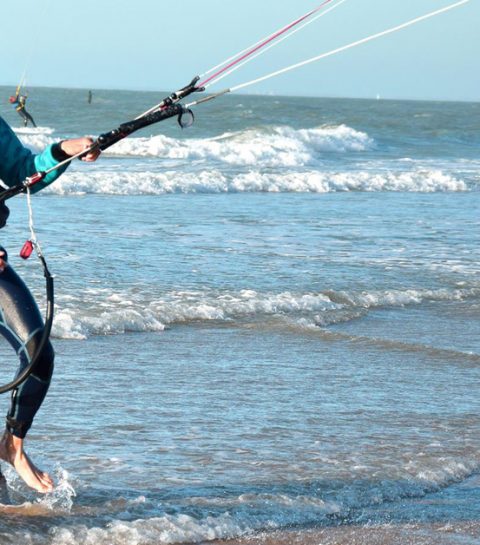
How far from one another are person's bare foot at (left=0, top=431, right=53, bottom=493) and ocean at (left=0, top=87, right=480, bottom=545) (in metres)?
0.13

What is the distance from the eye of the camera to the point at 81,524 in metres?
4.41

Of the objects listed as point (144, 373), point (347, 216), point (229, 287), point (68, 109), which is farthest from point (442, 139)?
point (144, 373)

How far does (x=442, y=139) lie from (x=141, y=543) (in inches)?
1656

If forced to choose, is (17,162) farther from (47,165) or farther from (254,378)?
(254,378)

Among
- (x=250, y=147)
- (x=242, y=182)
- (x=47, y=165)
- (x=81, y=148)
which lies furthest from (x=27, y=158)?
(x=250, y=147)

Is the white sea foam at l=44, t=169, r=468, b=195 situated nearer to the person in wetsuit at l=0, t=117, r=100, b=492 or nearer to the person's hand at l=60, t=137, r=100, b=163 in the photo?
the person in wetsuit at l=0, t=117, r=100, b=492

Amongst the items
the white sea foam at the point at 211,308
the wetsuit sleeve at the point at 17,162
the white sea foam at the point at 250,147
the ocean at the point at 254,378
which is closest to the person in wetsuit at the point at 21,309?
the wetsuit sleeve at the point at 17,162

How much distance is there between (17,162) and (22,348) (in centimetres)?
68

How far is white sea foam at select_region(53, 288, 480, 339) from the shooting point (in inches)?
322

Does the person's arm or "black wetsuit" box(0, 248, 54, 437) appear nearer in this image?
the person's arm

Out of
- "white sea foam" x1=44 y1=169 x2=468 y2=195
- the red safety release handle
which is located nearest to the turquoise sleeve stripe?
the red safety release handle

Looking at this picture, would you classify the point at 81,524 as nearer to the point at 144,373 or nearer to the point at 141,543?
the point at 141,543

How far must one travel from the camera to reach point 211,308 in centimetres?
888

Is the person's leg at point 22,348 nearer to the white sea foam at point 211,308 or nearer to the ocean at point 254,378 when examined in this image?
the ocean at point 254,378
